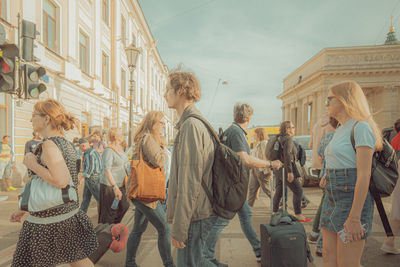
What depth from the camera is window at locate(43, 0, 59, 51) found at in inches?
408

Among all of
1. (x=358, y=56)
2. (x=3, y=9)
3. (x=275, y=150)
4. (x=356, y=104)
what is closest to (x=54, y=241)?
(x=356, y=104)

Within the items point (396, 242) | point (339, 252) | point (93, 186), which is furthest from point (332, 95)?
point (93, 186)

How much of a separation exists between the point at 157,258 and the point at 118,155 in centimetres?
157

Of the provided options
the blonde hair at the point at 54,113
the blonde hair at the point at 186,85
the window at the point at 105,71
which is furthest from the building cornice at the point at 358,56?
the blonde hair at the point at 54,113

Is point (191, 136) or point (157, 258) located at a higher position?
point (191, 136)

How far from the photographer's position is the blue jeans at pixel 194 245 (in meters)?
1.77

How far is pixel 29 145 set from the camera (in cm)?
742

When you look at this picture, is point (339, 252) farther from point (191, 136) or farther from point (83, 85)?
point (83, 85)

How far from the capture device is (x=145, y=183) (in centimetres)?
277

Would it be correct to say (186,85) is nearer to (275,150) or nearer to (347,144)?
(347,144)

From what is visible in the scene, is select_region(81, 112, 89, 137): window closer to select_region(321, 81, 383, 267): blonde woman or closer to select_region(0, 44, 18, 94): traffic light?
select_region(0, 44, 18, 94): traffic light

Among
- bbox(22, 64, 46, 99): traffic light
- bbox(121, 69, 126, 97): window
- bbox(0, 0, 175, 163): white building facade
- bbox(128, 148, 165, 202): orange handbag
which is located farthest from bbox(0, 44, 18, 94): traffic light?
bbox(121, 69, 126, 97): window

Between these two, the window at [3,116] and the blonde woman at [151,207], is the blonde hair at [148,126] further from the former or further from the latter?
the window at [3,116]

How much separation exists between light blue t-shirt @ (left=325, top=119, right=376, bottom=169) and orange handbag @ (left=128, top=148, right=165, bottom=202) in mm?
1673
